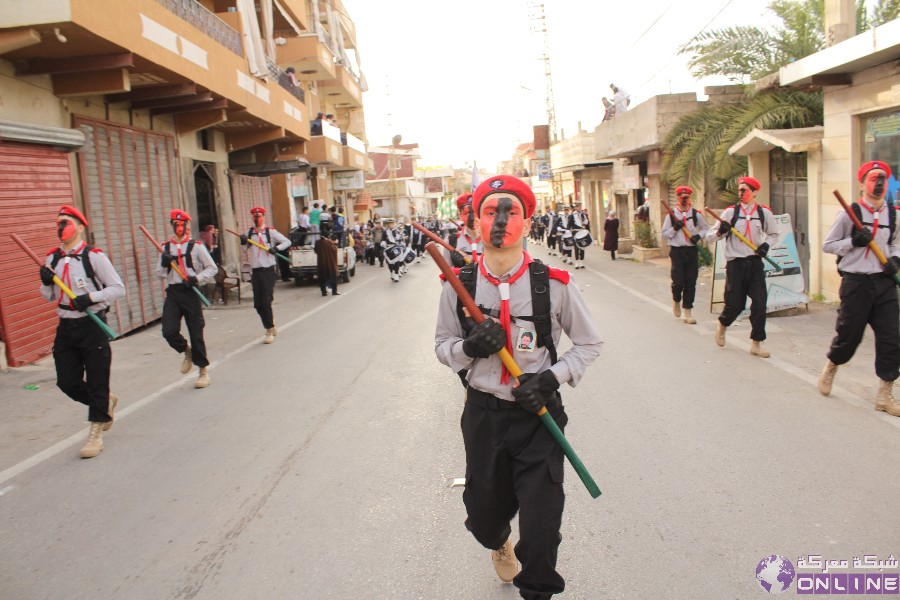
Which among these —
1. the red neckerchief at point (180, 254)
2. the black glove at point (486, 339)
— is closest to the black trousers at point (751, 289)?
the black glove at point (486, 339)

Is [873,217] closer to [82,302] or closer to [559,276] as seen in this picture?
[559,276]

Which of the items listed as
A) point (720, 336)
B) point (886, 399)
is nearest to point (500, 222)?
point (886, 399)

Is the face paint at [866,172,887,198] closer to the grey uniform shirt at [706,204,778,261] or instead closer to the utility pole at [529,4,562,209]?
the grey uniform shirt at [706,204,778,261]

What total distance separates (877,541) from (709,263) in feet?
51.1

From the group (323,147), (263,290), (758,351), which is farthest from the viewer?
(323,147)

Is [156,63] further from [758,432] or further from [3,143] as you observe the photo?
[758,432]

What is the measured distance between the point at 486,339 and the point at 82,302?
4206 millimetres

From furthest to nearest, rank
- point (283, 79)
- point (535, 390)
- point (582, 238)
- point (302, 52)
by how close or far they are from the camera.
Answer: point (302, 52), point (283, 79), point (582, 238), point (535, 390)

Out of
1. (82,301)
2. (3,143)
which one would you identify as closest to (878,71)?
(82,301)

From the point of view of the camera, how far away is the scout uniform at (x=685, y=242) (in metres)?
10.4

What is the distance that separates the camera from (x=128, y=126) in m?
13.9

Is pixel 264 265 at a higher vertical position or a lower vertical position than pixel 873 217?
lower

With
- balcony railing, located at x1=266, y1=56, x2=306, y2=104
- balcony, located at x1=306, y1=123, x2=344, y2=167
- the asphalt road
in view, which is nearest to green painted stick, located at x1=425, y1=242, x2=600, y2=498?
the asphalt road

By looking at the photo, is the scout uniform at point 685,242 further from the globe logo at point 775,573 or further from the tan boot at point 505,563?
the tan boot at point 505,563
